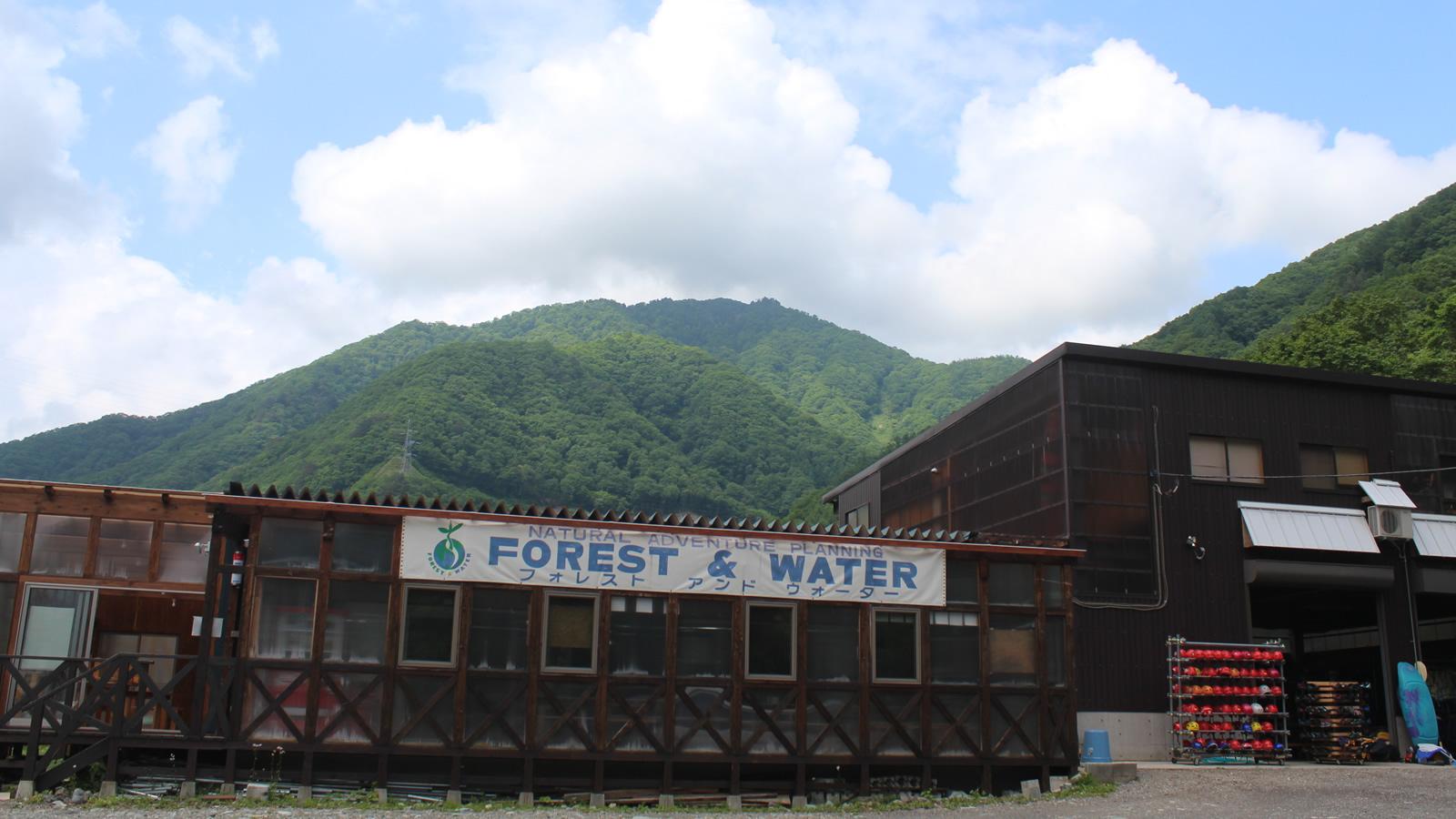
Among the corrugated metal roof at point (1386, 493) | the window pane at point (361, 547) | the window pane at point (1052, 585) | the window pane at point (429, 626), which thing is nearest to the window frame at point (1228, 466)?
the corrugated metal roof at point (1386, 493)

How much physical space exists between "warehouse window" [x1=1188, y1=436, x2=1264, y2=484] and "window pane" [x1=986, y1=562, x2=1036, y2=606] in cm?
823

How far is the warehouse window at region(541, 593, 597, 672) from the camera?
16.0 metres

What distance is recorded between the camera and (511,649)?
15.8m

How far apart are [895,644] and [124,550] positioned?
11.7 m

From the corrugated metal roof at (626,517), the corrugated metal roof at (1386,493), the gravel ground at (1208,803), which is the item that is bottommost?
the gravel ground at (1208,803)

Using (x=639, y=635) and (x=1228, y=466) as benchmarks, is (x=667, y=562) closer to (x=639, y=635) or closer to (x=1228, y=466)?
(x=639, y=635)

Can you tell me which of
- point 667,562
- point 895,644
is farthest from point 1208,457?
point 667,562

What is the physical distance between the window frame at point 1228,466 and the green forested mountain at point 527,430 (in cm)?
5107

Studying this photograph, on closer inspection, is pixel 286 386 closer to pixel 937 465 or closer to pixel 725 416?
pixel 725 416

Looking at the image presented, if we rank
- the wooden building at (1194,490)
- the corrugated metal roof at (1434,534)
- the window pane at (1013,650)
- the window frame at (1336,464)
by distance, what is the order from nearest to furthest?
1. the window pane at (1013,650)
2. the wooden building at (1194,490)
3. the corrugated metal roof at (1434,534)
4. the window frame at (1336,464)

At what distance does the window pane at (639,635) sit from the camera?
16141mm

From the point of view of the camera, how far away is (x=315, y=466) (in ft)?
242

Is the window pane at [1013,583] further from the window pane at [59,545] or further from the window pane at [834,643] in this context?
the window pane at [59,545]

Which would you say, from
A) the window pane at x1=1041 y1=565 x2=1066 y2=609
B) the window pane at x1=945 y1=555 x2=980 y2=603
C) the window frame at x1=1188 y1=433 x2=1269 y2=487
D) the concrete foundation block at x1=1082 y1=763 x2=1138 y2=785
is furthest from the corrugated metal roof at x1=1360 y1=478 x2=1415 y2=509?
the window pane at x1=945 y1=555 x2=980 y2=603
